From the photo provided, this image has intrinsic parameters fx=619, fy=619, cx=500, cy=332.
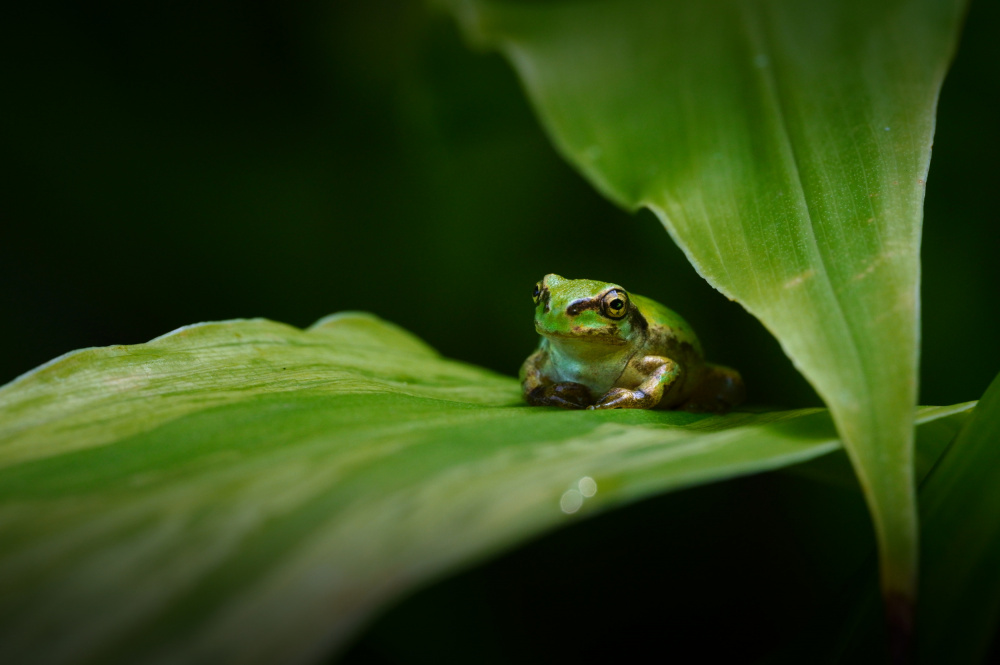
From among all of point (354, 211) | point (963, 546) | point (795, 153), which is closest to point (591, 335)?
point (795, 153)

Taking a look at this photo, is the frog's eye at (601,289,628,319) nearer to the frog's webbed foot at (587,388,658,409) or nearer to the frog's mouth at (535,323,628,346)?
the frog's mouth at (535,323,628,346)

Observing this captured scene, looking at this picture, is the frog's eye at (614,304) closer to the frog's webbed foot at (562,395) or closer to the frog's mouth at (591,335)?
the frog's mouth at (591,335)

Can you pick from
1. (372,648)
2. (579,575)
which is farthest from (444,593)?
(579,575)

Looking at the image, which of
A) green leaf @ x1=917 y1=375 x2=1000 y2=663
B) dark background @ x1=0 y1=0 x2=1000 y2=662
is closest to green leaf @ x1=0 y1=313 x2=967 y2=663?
green leaf @ x1=917 y1=375 x2=1000 y2=663

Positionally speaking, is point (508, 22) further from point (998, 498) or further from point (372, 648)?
point (372, 648)

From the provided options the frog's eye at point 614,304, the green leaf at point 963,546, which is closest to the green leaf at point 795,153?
the green leaf at point 963,546

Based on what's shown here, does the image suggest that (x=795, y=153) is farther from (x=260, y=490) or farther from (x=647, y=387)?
(x=260, y=490)
